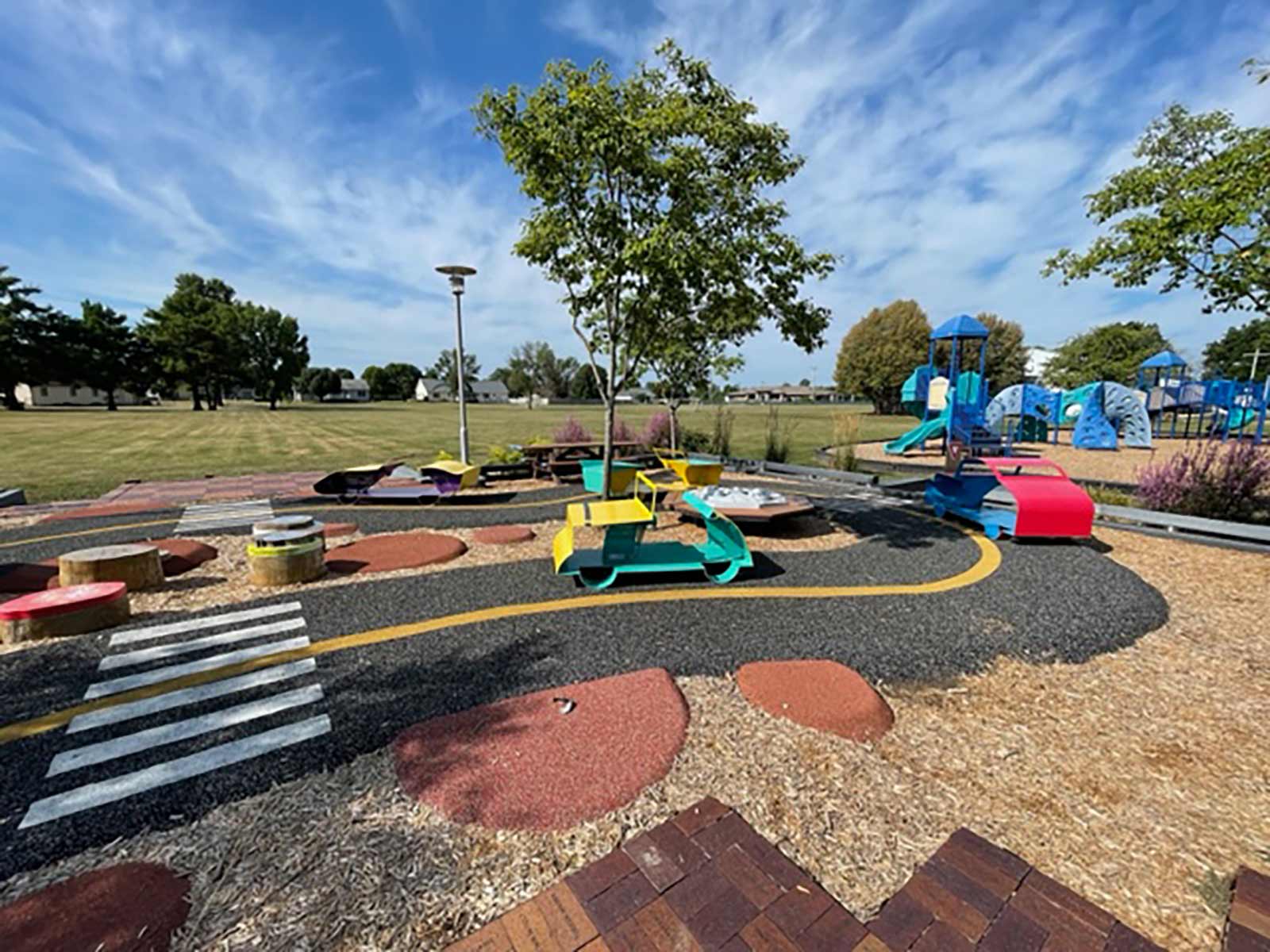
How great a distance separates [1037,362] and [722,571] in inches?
3709

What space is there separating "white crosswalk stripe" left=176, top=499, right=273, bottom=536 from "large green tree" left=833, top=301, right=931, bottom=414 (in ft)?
156

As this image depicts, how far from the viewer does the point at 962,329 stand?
15.3m

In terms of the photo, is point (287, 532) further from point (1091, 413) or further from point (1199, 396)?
point (1199, 396)

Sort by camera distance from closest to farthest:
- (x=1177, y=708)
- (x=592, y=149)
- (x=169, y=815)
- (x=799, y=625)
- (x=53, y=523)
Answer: (x=169, y=815)
(x=1177, y=708)
(x=799, y=625)
(x=592, y=149)
(x=53, y=523)

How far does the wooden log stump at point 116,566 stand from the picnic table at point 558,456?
7.16m

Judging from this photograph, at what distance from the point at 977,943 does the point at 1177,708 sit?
9.23 ft

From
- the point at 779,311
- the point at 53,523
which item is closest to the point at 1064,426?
the point at 779,311

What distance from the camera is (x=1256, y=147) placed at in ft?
19.0

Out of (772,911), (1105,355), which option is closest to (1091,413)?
(772,911)

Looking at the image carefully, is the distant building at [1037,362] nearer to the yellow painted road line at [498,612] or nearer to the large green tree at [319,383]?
the yellow painted road line at [498,612]

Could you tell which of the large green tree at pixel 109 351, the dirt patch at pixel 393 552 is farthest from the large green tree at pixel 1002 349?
the large green tree at pixel 109 351

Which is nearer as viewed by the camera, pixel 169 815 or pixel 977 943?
pixel 977 943

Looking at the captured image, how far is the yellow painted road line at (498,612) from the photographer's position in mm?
3248

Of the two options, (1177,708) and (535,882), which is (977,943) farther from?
(1177,708)
